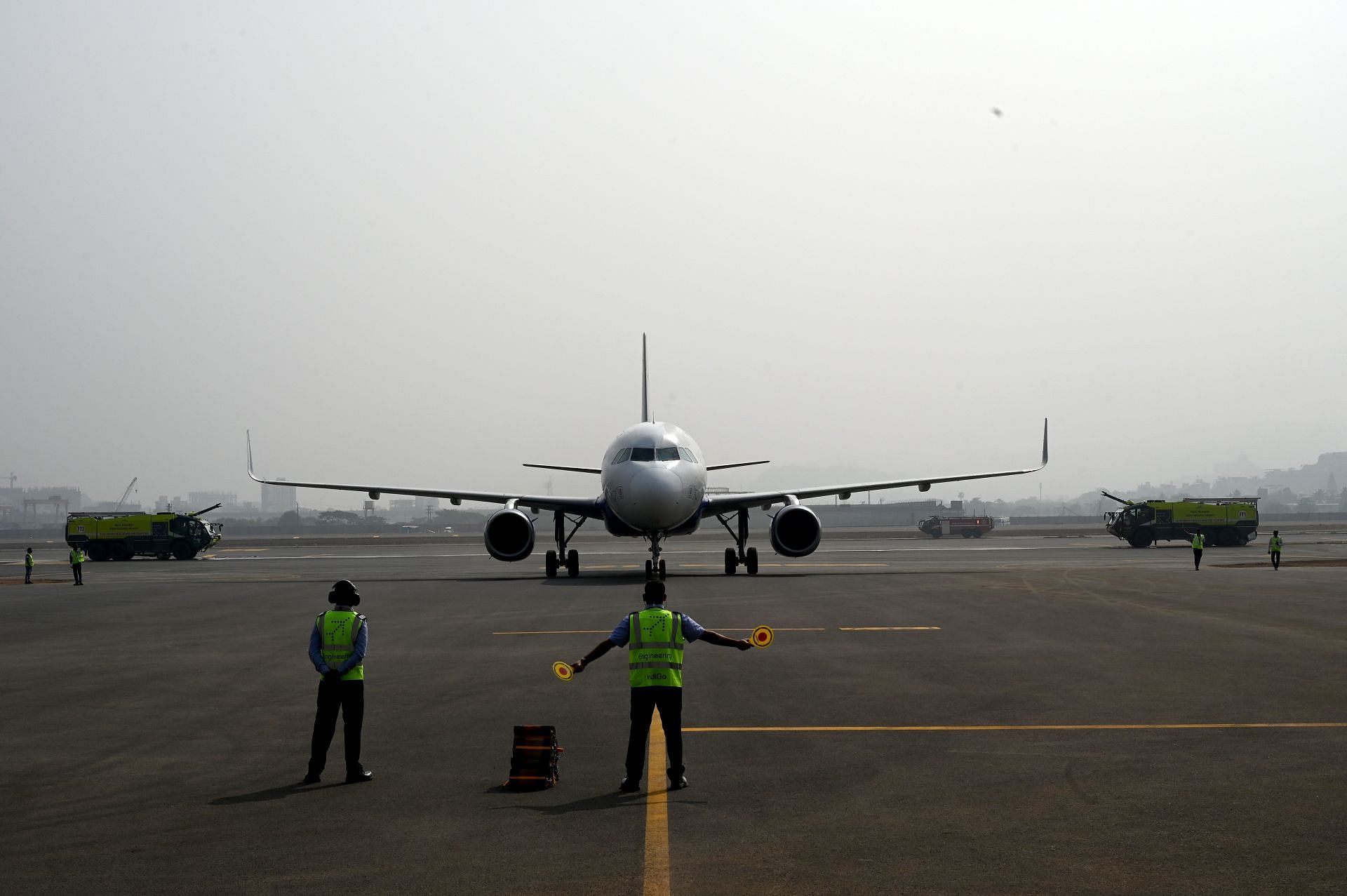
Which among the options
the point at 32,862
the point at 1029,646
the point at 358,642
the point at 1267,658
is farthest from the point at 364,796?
the point at 1267,658

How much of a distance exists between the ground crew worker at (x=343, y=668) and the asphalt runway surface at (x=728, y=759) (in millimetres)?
409

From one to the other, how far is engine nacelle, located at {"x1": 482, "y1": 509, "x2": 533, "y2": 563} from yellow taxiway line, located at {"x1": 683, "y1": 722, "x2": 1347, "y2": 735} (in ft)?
77.9

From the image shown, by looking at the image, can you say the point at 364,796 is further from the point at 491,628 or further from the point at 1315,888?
the point at 491,628

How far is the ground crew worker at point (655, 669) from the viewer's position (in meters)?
9.95

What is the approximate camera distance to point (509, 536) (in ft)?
118

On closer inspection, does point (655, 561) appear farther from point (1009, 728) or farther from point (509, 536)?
point (1009, 728)

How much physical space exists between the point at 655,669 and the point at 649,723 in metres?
0.47

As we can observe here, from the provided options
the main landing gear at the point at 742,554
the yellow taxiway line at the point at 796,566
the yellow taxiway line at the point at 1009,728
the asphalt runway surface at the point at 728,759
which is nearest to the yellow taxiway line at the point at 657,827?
the asphalt runway surface at the point at 728,759

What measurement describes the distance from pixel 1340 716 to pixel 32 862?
503 inches

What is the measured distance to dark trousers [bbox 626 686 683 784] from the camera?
9.91 meters

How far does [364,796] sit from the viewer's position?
31.9 feet

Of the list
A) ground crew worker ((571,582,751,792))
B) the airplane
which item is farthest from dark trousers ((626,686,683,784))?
the airplane

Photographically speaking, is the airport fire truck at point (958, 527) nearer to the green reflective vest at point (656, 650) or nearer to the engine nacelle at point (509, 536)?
the engine nacelle at point (509, 536)

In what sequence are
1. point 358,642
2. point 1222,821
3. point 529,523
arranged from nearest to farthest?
point 1222,821
point 358,642
point 529,523
